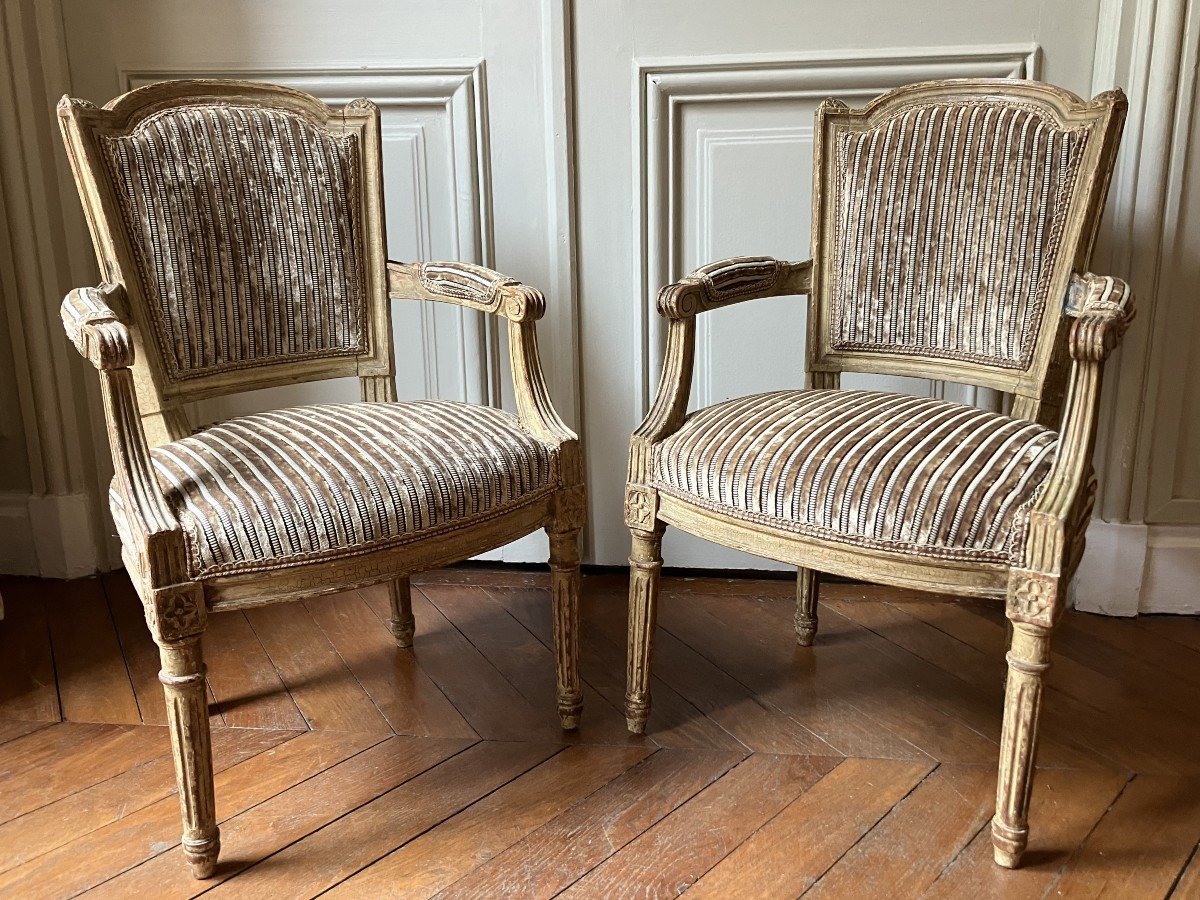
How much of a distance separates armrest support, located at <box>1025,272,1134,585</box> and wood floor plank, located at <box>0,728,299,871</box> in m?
1.16

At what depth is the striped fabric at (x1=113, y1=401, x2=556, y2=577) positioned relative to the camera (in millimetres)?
1327

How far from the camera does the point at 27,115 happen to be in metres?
2.15

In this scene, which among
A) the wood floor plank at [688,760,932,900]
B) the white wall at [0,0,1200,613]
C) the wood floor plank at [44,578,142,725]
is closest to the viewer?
the wood floor plank at [688,760,932,900]

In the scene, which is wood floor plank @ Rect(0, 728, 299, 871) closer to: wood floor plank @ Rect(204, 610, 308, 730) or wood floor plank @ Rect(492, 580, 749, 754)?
wood floor plank @ Rect(204, 610, 308, 730)

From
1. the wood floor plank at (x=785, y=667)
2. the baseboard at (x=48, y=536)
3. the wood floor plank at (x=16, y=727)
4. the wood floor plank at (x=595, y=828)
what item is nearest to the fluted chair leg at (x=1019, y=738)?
the wood floor plank at (x=785, y=667)

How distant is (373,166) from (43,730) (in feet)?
3.47

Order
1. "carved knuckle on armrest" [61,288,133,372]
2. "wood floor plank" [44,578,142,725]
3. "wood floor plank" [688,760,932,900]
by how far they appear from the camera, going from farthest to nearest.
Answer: "wood floor plank" [44,578,142,725] → "wood floor plank" [688,760,932,900] → "carved knuckle on armrest" [61,288,133,372]

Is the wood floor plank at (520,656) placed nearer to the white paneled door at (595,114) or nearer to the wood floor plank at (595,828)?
the wood floor plank at (595,828)

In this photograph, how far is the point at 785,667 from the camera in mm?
1938

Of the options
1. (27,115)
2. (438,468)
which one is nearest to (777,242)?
(438,468)

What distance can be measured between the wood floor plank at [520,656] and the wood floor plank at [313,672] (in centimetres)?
24

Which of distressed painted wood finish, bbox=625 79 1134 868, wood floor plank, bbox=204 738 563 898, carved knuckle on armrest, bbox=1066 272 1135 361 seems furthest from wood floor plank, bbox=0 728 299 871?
carved knuckle on armrest, bbox=1066 272 1135 361

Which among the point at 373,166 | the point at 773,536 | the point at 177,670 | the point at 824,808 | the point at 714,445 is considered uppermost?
the point at 373,166

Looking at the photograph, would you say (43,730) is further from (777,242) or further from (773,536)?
(777,242)
